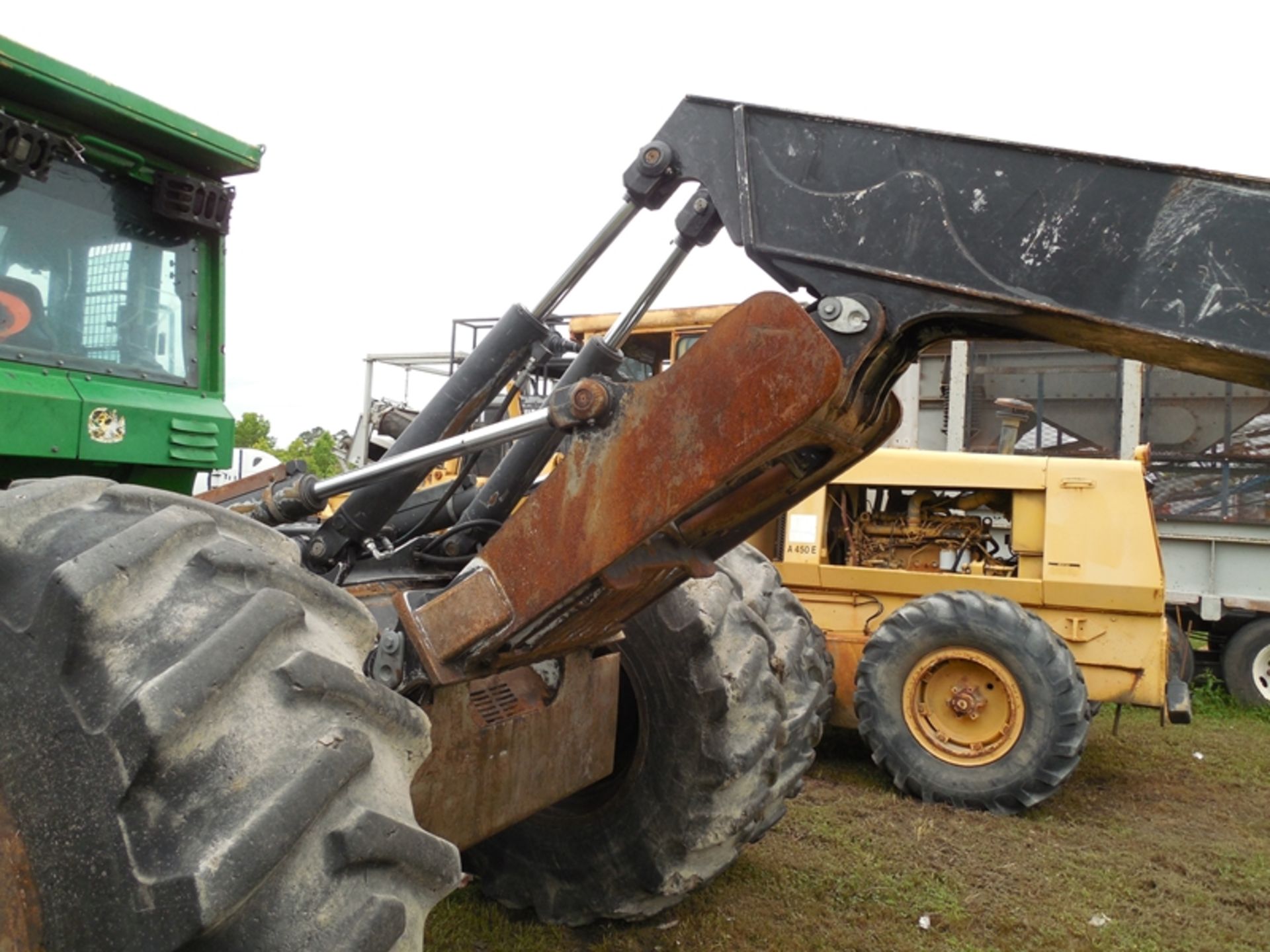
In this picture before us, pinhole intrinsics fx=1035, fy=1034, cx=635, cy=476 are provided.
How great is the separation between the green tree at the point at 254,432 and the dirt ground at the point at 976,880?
2628 cm

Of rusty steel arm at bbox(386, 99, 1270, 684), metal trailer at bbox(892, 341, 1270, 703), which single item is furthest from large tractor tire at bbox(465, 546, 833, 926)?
metal trailer at bbox(892, 341, 1270, 703)

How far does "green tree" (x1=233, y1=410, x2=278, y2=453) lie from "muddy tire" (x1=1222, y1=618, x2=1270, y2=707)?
82.3 feet

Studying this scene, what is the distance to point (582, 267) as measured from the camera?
259 centimetres

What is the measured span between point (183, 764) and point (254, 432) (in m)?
32.9

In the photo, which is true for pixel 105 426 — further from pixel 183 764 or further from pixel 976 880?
pixel 976 880

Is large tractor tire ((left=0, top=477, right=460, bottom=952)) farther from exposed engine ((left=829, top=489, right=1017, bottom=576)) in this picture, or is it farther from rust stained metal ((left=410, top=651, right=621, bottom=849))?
exposed engine ((left=829, top=489, right=1017, bottom=576))

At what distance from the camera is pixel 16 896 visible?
59.2 inches

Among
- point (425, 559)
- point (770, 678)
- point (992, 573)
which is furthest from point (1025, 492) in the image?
point (425, 559)

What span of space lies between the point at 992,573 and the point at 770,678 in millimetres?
3871

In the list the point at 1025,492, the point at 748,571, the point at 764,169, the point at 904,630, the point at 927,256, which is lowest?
the point at 904,630

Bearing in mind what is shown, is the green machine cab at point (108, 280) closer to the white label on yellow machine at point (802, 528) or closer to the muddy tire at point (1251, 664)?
the white label on yellow machine at point (802, 528)

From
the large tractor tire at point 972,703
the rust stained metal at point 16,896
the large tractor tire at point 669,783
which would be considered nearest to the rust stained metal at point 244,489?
the large tractor tire at point 669,783

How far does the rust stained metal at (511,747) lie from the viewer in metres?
2.50

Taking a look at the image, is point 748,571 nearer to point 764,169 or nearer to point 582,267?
point 582,267
